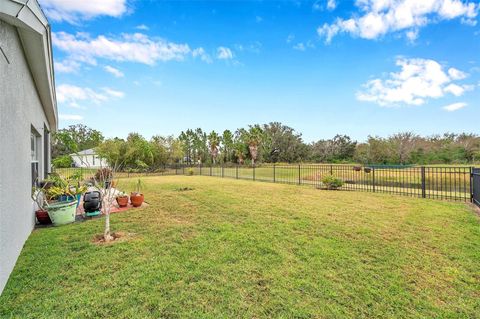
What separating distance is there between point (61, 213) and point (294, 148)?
150 ft

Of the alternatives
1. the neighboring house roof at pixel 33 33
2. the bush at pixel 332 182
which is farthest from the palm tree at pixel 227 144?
the neighboring house roof at pixel 33 33

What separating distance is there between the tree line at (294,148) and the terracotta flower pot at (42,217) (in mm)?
18825

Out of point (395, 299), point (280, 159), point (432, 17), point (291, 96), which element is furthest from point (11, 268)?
point (280, 159)

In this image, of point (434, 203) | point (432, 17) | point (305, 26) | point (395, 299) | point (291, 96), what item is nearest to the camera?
point (395, 299)

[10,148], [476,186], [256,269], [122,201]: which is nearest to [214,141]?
[122,201]

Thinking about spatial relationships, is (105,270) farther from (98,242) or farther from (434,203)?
(434,203)

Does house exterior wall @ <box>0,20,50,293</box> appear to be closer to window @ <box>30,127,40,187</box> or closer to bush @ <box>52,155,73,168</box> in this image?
bush @ <box>52,155,73,168</box>

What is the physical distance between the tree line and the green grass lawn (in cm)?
2125

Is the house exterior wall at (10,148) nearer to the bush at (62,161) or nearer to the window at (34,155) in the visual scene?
the bush at (62,161)

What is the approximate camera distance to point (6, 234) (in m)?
2.67

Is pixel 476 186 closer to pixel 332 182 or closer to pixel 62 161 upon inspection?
pixel 332 182

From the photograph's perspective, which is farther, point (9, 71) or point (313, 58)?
point (313, 58)

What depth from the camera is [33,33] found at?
3.38 meters

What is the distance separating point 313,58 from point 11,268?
60.8ft
